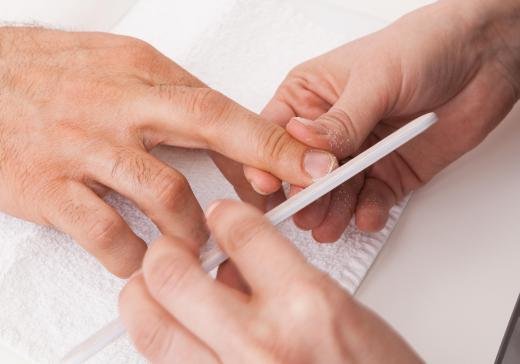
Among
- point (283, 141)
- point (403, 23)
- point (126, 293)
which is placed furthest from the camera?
point (403, 23)

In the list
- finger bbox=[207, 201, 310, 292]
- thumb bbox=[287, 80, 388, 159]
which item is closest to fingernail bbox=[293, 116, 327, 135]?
thumb bbox=[287, 80, 388, 159]

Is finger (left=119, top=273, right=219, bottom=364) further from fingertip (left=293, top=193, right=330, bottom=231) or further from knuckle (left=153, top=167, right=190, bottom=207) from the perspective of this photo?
fingertip (left=293, top=193, right=330, bottom=231)

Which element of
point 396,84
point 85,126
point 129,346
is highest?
point 396,84

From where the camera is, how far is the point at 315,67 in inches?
32.4

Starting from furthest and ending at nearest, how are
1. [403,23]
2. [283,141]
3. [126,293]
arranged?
1. [403,23]
2. [283,141]
3. [126,293]

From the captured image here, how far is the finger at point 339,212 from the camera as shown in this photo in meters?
0.72

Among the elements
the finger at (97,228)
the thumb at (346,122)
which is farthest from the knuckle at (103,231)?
the thumb at (346,122)

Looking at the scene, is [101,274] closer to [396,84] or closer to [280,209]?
[280,209]

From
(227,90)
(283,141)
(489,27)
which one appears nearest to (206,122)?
(283,141)

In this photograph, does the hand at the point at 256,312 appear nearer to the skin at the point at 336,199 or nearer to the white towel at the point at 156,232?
the skin at the point at 336,199

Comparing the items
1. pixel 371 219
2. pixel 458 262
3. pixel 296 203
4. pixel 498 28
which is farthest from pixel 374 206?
pixel 498 28

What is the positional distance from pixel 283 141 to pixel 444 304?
0.89 ft

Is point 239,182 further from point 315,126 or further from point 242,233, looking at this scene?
point 242,233

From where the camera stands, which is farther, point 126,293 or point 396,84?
point 396,84
